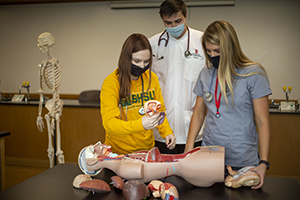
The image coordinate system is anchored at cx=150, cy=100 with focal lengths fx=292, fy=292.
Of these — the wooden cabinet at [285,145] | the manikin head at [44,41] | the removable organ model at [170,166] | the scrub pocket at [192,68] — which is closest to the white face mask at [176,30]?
the scrub pocket at [192,68]

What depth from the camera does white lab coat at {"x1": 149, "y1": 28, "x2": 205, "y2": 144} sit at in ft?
7.23

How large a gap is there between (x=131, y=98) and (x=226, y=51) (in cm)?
58

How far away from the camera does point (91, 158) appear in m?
1.33

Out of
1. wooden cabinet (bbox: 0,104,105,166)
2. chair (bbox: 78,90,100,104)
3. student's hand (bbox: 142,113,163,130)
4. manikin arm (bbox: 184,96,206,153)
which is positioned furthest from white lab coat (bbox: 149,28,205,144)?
chair (bbox: 78,90,100,104)

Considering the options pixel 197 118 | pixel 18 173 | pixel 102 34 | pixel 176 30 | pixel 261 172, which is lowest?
pixel 18 173

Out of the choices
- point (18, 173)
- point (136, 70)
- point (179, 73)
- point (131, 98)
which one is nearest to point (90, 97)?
point (18, 173)

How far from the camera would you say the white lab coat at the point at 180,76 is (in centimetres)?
220

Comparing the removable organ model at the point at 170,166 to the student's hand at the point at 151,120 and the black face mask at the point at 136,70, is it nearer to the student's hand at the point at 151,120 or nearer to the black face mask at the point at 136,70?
the student's hand at the point at 151,120

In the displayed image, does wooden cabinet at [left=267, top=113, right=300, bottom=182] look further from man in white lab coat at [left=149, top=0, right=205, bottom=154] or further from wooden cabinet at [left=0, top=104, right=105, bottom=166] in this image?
wooden cabinet at [left=0, top=104, right=105, bottom=166]

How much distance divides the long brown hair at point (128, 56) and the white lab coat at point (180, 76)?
2.19 ft

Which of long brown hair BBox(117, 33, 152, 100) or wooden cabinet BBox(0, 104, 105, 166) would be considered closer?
long brown hair BBox(117, 33, 152, 100)

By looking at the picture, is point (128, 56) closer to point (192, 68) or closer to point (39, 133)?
point (192, 68)

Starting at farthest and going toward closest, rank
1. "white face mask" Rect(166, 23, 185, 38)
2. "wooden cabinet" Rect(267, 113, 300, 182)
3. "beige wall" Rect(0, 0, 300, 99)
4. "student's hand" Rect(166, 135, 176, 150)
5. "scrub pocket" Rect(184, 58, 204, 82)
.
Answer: "beige wall" Rect(0, 0, 300, 99) → "wooden cabinet" Rect(267, 113, 300, 182) → "scrub pocket" Rect(184, 58, 204, 82) → "white face mask" Rect(166, 23, 185, 38) → "student's hand" Rect(166, 135, 176, 150)

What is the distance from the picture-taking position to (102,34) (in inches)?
244
